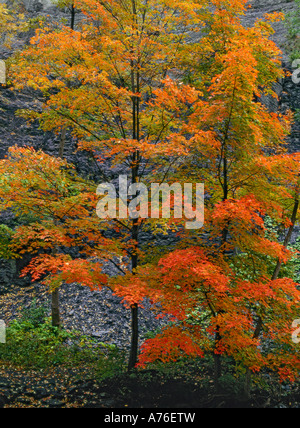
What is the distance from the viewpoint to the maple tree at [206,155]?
15.1 feet

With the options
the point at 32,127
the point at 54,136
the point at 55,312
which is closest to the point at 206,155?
the point at 55,312

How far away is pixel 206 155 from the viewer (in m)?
5.20

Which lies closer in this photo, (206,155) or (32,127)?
(206,155)

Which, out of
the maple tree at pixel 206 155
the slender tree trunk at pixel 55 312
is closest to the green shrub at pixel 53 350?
the slender tree trunk at pixel 55 312

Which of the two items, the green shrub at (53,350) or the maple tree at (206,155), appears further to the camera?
the green shrub at (53,350)

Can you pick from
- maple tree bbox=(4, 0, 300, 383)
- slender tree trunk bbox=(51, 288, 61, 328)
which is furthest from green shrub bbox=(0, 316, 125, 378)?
maple tree bbox=(4, 0, 300, 383)

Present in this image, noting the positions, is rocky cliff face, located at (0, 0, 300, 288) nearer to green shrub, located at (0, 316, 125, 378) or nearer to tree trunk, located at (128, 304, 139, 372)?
green shrub, located at (0, 316, 125, 378)

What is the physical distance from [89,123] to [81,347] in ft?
16.7

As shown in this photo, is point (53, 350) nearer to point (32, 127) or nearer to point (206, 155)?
point (206, 155)

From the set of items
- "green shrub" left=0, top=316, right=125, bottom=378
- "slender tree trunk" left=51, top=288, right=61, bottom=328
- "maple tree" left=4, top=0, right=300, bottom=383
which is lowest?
"green shrub" left=0, top=316, right=125, bottom=378

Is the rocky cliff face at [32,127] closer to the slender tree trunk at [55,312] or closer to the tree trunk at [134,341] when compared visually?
the slender tree trunk at [55,312]

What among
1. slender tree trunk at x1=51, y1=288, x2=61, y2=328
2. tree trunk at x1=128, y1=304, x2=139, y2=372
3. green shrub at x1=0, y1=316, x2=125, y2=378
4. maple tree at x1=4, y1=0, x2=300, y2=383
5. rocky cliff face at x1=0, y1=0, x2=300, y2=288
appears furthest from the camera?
rocky cliff face at x1=0, y1=0, x2=300, y2=288

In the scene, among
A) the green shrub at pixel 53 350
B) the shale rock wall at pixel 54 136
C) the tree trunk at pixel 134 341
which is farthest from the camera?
the shale rock wall at pixel 54 136

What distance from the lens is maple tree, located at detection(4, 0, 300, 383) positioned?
15.1 ft
